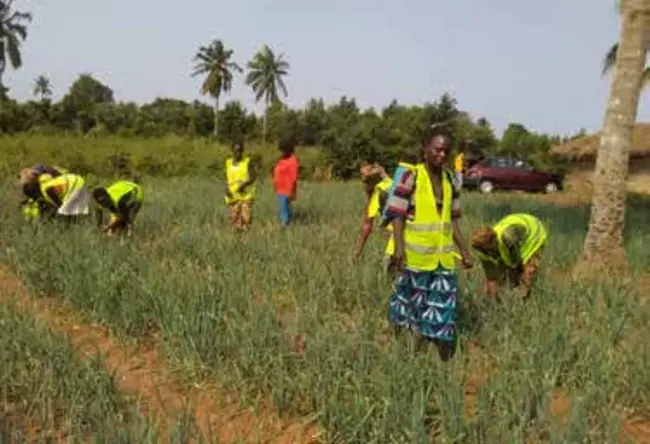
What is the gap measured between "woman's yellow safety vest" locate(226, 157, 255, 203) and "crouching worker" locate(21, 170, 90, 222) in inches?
70.7

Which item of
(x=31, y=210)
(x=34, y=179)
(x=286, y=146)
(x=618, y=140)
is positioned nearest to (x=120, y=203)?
(x=34, y=179)

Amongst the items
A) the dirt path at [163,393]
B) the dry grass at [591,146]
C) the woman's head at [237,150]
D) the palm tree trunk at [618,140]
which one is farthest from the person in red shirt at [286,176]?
the dry grass at [591,146]

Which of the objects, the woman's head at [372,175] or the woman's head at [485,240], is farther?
the woman's head at [372,175]

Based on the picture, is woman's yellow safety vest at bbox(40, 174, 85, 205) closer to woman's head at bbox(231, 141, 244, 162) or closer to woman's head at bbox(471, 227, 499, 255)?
woman's head at bbox(231, 141, 244, 162)

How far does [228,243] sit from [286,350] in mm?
3113

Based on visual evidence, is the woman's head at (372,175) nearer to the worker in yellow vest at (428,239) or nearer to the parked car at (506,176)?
the worker in yellow vest at (428,239)

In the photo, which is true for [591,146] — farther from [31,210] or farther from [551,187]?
[31,210]

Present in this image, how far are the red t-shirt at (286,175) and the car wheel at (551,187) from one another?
1896 centimetres

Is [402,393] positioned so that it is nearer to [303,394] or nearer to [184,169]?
[303,394]

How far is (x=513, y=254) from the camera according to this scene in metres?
4.98

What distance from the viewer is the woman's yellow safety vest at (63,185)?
279 inches

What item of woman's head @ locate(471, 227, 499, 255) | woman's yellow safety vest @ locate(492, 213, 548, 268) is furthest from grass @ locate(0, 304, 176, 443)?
woman's yellow safety vest @ locate(492, 213, 548, 268)

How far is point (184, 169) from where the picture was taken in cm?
2523

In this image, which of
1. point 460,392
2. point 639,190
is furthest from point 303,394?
point 639,190
